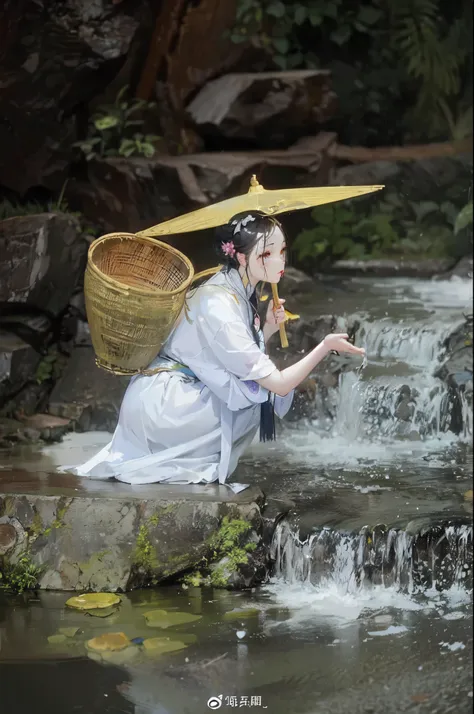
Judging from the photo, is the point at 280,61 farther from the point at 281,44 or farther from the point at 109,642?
the point at 109,642

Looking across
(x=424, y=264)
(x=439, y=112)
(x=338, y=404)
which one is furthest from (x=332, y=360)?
(x=439, y=112)

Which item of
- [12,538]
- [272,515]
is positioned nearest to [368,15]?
[272,515]

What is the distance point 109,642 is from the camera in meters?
3.51

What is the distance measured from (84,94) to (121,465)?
7.55ft

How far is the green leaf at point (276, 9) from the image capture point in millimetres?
5621

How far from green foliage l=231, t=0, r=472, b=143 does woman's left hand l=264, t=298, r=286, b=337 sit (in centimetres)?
217

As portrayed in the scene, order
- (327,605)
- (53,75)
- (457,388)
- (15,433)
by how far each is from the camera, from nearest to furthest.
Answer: (327,605) → (15,433) → (457,388) → (53,75)

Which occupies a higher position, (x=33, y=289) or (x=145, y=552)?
(x=33, y=289)

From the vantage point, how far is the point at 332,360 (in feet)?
16.7

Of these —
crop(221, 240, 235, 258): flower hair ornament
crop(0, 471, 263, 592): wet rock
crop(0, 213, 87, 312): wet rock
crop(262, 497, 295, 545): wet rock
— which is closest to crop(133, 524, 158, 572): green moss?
crop(0, 471, 263, 592): wet rock

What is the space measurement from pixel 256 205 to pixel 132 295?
578 millimetres

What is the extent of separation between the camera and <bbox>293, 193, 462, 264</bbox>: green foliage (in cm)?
568

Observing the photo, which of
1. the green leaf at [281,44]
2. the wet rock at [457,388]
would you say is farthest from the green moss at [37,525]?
the green leaf at [281,44]

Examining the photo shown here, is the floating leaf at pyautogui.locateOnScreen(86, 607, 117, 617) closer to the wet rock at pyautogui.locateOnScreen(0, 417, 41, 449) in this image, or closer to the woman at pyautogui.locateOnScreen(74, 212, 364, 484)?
the woman at pyautogui.locateOnScreen(74, 212, 364, 484)
